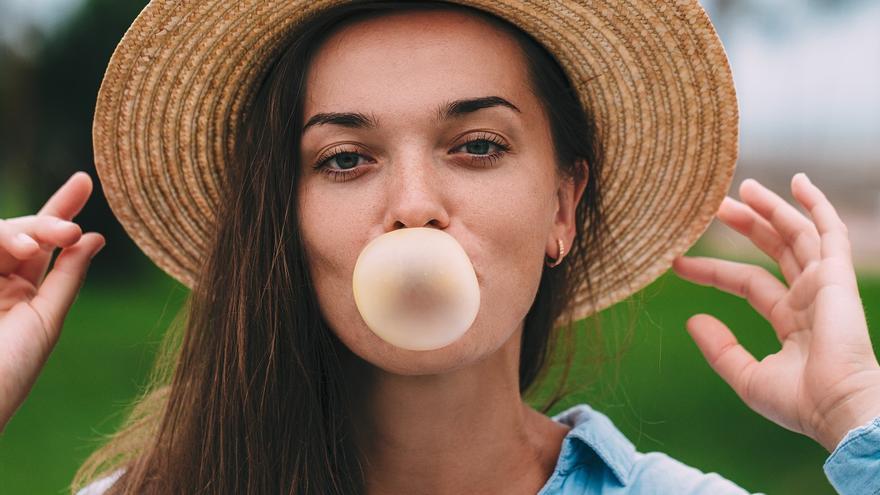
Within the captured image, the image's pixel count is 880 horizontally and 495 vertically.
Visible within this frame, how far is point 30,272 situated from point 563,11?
1.19m

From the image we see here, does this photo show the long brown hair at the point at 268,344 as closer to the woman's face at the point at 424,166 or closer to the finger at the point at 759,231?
the woman's face at the point at 424,166

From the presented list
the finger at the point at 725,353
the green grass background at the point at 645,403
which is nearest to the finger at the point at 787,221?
the finger at the point at 725,353

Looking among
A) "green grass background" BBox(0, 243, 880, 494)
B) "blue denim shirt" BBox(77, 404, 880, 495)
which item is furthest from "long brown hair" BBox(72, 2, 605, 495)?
"green grass background" BBox(0, 243, 880, 494)

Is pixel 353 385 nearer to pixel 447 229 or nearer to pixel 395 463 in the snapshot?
pixel 395 463

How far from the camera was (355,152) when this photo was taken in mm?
1803

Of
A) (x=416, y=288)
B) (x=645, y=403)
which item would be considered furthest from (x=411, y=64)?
(x=645, y=403)

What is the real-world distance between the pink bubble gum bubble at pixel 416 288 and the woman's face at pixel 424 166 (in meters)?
0.11

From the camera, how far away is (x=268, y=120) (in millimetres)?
1942

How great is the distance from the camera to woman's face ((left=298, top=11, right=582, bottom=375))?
1.74m

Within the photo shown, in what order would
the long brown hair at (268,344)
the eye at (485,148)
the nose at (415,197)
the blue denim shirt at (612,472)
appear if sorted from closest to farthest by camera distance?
the nose at (415,197), the eye at (485,148), the long brown hair at (268,344), the blue denim shirt at (612,472)

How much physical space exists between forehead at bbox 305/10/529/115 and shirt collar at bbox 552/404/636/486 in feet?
2.25

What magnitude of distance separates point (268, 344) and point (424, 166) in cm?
48

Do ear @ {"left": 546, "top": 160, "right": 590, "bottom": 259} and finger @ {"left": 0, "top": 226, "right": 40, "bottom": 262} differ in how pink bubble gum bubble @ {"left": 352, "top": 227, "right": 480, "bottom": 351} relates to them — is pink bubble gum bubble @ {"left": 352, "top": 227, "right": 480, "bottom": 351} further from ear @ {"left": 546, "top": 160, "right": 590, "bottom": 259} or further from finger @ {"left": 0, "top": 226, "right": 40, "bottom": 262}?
finger @ {"left": 0, "top": 226, "right": 40, "bottom": 262}

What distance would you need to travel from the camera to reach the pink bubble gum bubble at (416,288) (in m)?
1.54
